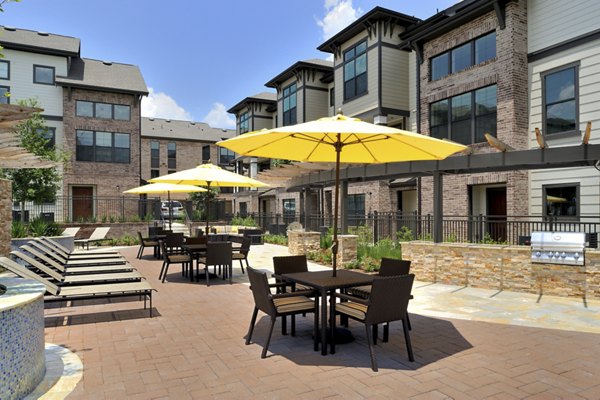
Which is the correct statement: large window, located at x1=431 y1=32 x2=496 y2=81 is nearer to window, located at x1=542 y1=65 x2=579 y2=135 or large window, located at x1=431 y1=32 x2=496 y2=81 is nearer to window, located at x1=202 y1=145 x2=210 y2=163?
window, located at x1=542 y1=65 x2=579 y2=135

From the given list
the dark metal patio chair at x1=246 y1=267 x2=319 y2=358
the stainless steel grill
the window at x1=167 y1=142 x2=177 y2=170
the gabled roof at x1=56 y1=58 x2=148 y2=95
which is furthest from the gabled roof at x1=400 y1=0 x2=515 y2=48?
the window at x1=167 y1=142 x2=177 y2=170

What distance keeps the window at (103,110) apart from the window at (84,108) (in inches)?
8.9

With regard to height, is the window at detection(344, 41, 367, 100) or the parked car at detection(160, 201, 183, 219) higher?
the window at detection(344, 41, 367, 100)

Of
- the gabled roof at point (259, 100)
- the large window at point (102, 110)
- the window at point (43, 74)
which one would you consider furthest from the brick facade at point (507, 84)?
the window at point (43, 74)

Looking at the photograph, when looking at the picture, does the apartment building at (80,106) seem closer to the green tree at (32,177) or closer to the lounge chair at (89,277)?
the green tree at (32,177)

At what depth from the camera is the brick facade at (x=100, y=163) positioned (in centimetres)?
2523

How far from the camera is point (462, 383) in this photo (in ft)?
13.5

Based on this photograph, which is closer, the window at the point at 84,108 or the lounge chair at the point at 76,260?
the lounge chair at the point at 76,260

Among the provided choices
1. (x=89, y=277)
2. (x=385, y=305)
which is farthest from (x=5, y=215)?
(x=385, y=305)

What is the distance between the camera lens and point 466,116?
53.3 feet

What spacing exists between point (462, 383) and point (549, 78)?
13313 mm

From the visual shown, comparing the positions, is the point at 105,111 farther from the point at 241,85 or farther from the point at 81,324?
the point at 81,324

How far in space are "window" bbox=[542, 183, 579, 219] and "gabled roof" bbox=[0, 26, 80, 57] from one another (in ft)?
84.5

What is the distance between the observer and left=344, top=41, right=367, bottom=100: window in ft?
66.9
